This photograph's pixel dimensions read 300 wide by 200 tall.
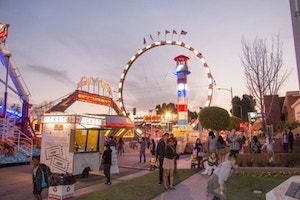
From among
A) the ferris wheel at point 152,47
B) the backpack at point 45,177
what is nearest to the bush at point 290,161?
the backpack at point 45,177

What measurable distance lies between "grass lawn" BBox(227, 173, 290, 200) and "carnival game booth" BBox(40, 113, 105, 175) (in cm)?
675

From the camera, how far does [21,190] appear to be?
454 inches

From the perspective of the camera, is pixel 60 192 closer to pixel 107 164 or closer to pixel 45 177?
pixel 45 177

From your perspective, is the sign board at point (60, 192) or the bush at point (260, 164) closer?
the sign board at point (60, 192)

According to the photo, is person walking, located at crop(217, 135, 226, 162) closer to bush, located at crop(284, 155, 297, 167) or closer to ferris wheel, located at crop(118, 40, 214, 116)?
bush, located at crop(284, 155, 297, 167)

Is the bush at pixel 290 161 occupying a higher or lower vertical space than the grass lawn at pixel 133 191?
higher

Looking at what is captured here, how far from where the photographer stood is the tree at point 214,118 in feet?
115

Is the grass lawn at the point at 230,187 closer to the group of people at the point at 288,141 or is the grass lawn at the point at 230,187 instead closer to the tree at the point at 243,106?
the group of people at the point at 288,141

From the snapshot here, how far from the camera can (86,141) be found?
15.4 m

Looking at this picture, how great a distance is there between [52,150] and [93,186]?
11.7ft

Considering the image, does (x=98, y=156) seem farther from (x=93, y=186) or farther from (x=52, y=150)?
(x=93, y=186)

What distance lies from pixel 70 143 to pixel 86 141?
1.35 meters

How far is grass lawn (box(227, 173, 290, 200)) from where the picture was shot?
9.70 metres

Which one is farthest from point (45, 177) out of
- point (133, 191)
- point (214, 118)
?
point (214, 118)
